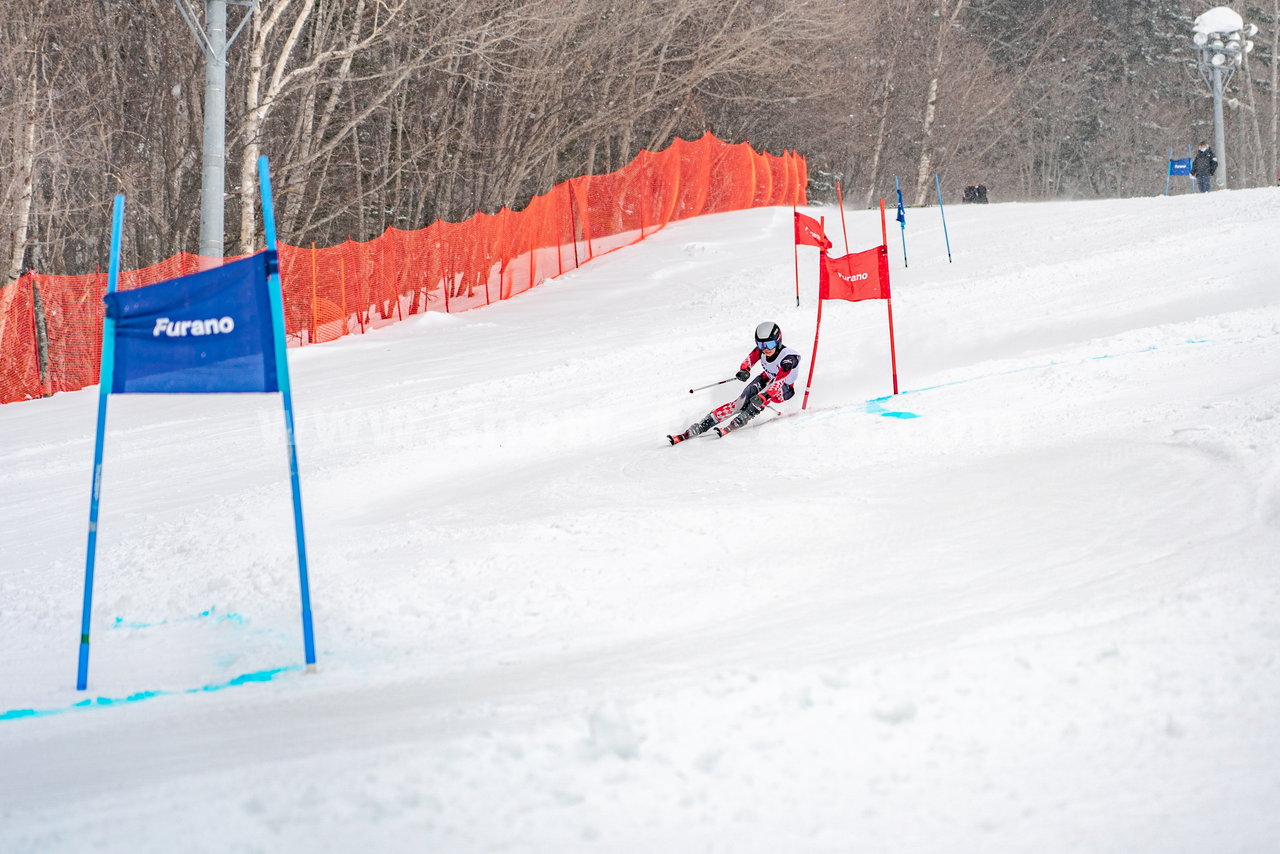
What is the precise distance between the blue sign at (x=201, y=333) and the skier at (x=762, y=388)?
592 cm

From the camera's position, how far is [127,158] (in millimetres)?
25766

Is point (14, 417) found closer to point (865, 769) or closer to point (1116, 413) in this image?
point (1116, 413)

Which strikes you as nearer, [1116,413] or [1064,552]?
[1064,552]

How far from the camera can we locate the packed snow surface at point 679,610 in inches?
158

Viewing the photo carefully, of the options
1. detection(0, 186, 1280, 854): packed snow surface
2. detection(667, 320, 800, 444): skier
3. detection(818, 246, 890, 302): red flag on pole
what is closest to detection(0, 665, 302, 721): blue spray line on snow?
detection(0, 186, 1280, 854): packed snow surface

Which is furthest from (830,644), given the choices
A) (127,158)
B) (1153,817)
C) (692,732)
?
(127,158)

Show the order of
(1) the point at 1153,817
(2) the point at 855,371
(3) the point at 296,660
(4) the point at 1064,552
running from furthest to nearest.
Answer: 1. (2) the point at 855,371
2. (4) the point at 1064,552
3. (3) the point at 296,660
4. (1) the point at 1153,817

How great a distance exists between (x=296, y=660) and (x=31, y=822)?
1.97 m

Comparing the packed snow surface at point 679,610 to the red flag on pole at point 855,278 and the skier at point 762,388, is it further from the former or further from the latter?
the red flag on pole at point 855,278

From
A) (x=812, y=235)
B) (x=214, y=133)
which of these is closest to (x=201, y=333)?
(x=214, y=133)

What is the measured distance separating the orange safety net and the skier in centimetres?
827

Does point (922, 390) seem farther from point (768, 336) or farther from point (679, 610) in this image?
point (679, 610)

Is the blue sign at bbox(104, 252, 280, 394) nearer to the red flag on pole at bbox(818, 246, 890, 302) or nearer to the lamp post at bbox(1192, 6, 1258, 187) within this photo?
the red flag on pole at bbox(818, 246, 890, 302)

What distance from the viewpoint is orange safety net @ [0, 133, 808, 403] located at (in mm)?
15773
